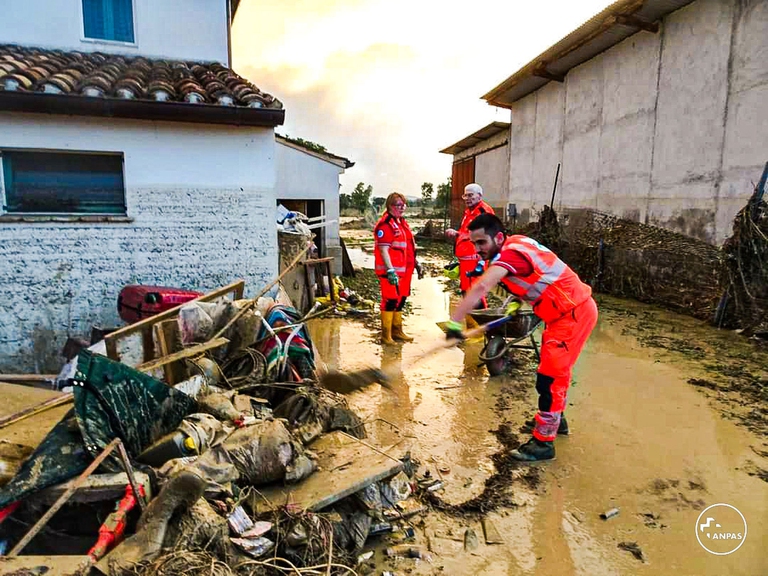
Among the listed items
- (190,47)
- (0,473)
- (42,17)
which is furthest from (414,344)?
(42,17)

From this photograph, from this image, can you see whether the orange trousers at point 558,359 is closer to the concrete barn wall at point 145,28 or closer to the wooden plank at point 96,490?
the wooden plank at point 96,490

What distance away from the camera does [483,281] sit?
3.63 metres

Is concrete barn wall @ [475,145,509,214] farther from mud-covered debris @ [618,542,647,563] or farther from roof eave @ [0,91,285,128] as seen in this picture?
mud-covered debris @ [618,542,647,563]

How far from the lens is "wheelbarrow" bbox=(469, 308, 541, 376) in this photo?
5480 mm

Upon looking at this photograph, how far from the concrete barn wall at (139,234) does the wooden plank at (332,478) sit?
3827 millimetres

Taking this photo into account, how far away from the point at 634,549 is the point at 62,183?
681 centimetres

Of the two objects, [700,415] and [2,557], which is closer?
[2,557]

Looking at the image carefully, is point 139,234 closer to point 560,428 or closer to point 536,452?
point 536,452

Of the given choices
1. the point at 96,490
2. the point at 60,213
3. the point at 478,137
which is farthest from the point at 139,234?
the point at 478,137

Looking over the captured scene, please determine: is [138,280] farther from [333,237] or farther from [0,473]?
[333,237]

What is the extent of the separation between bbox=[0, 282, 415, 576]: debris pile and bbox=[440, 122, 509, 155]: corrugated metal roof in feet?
61.2

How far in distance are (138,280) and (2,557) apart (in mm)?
4390

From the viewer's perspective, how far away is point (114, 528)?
250 centimetres

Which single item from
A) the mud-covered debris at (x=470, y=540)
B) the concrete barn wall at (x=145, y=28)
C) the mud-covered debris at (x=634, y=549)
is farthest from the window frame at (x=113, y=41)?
the mud-covered debris at (x=634, y=549)
